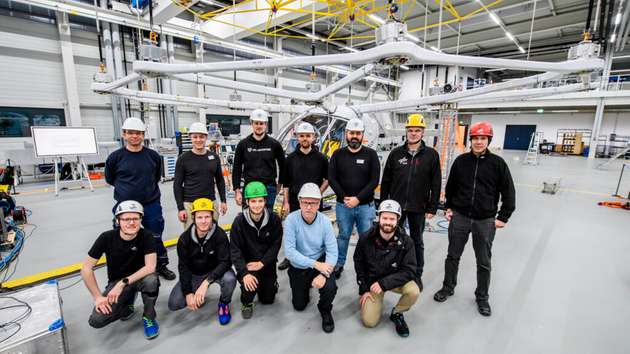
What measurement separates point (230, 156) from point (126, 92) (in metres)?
3.95

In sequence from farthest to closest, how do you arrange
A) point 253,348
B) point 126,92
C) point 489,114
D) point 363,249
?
point 489,114, point 126,92, point 363,249, point 253,348

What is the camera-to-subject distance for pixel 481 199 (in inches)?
109

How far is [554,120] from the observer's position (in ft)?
78.2

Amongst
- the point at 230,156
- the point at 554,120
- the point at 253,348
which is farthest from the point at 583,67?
the point at 554,120

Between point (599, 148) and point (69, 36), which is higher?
point (69, 36)

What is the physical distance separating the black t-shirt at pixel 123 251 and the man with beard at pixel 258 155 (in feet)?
3.99

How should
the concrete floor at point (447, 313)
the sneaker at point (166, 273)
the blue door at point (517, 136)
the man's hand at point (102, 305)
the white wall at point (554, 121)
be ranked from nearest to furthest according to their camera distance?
the man's hand at point (102, 305), the concrete floor at point (447, 313), the sneaker at point (166, 273), the white wall at point (554, 121), the blue door at point (517, 136)

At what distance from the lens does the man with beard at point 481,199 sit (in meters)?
2.75

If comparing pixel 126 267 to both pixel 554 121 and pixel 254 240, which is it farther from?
pixel 554 121

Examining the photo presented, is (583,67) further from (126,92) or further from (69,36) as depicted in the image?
(69,36)

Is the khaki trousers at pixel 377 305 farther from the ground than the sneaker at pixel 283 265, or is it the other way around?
the khaki trousers at pixel 377 305

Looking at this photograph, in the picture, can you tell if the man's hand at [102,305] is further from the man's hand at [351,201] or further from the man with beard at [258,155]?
the man's hand at [351,201]

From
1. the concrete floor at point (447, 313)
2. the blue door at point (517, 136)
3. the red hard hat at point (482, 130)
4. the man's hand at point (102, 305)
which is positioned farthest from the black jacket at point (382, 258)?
the blue door at point (517, 136)

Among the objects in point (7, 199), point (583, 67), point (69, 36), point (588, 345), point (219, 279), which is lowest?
point (588, 345)
